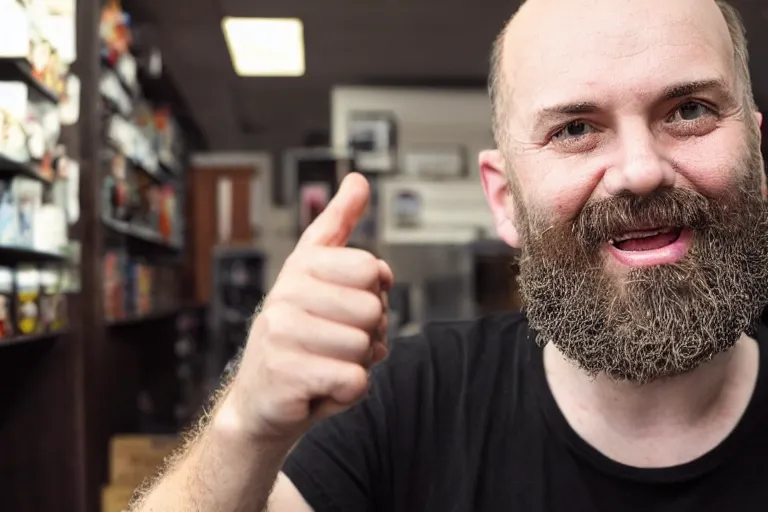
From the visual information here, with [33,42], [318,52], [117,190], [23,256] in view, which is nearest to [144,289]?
[117,190]

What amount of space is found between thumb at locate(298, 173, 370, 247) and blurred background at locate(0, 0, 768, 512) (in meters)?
1.15

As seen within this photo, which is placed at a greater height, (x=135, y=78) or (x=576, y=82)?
(x=135, y=78)

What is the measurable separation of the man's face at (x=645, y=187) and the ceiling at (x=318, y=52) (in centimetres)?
258

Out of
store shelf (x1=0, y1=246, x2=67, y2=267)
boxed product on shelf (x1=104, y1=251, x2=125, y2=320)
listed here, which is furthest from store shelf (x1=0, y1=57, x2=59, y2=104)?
boxed product on shelf (x1=104, y1=251, x2=125, y2=320)

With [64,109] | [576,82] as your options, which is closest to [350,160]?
[64,109]

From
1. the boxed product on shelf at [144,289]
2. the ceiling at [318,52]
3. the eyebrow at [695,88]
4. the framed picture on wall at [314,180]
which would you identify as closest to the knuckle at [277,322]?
the eyebrow at [695,88]

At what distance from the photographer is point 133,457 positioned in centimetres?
263

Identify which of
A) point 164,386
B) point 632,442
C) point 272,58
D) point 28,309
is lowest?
point 164,386

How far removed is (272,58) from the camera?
412 cm

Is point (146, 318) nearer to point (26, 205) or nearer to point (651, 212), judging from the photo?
point (26, 205)

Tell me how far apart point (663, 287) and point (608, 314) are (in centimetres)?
7

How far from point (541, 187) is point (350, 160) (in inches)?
139

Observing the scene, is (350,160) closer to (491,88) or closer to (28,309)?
(28,309)

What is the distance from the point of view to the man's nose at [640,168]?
0.84 m
